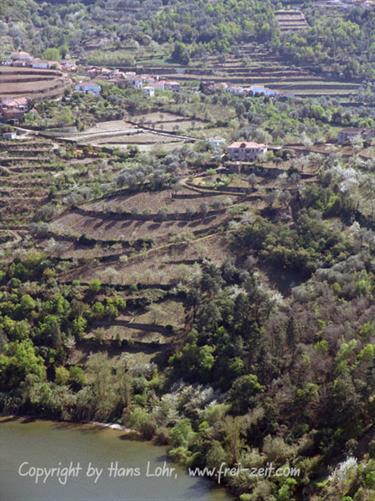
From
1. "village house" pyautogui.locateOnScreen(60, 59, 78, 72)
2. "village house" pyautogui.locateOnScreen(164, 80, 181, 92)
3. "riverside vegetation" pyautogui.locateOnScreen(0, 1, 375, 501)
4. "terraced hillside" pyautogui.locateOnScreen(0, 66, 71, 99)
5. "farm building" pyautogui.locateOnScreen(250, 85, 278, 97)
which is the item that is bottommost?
"riverside vegetation" pyautogui.locateOnScreen(0, 1, 375, 501)

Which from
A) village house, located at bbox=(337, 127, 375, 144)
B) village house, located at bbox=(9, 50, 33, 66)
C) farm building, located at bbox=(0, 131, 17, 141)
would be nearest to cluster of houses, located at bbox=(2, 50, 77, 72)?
village house, located at bbox=(9, 50, 33, 66)

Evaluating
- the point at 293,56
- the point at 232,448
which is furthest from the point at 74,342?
the point at 293,56

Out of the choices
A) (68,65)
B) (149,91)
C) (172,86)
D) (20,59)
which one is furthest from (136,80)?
(20,59)

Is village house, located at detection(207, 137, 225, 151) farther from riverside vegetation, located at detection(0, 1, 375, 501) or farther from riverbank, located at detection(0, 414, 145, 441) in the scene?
riverbank, located at detection(0, 414, 145, 441)

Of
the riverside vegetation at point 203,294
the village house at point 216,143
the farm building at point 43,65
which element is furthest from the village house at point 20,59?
the village house at point 216,143

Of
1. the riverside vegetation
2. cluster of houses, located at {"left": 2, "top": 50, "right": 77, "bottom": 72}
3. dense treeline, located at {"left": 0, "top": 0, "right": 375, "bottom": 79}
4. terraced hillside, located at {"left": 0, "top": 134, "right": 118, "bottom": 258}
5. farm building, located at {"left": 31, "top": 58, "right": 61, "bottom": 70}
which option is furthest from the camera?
dense treeline, located at {"left": 0, "top": 0, "right": 375, "bottom": 79}

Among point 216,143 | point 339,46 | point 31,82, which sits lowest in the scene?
point 216,143

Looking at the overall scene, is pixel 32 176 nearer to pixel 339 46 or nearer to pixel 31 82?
pixel 31 82
